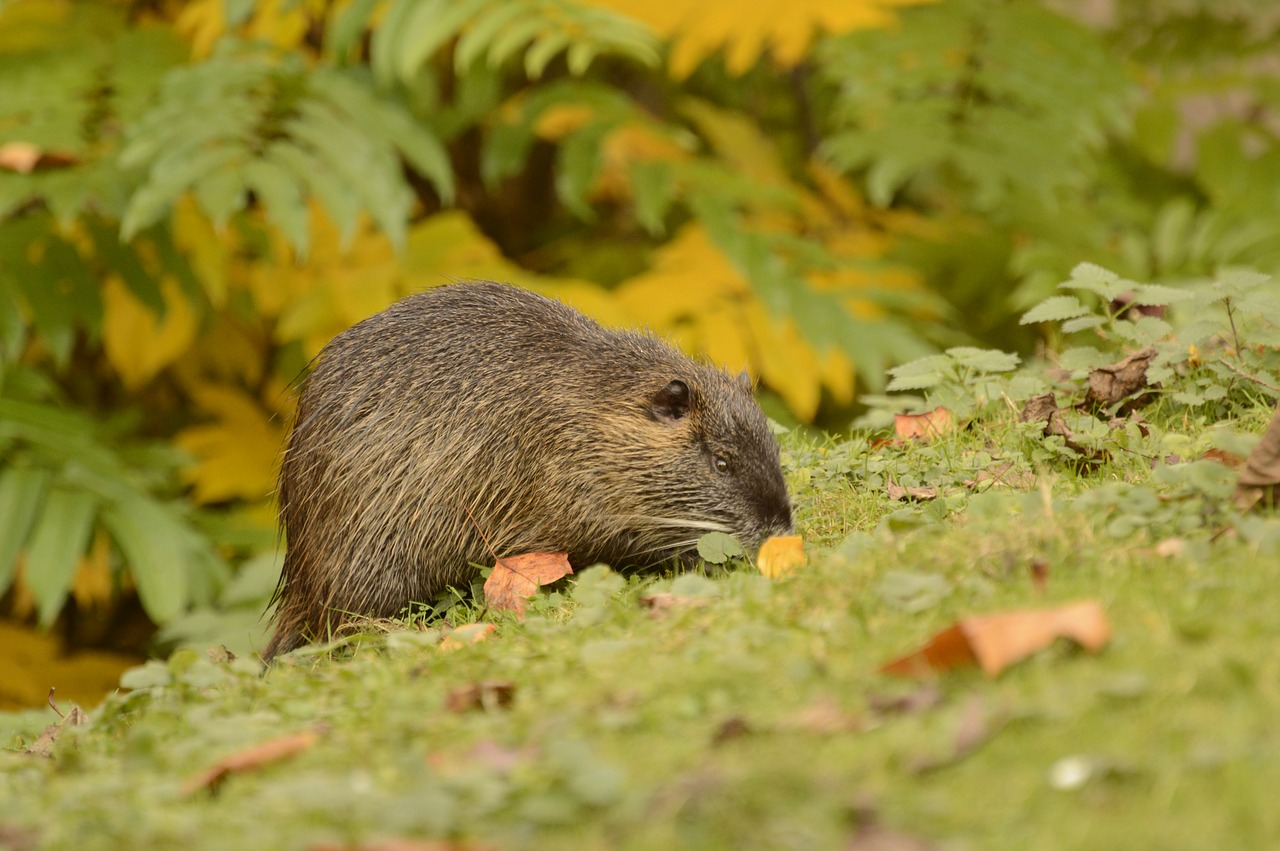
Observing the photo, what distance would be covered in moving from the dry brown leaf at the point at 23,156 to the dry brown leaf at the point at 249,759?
165 inches

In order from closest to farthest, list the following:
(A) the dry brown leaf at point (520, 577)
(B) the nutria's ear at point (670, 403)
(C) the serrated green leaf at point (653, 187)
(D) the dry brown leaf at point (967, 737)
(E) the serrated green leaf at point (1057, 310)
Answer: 1. (D) the dry brown leaf at point (967, 737)
2. (A) the dry brown leaf at point (520, 577)
3. (E) the serrated green leaf at point (1057, 310)
4. (B) the nutria's ear at point (670, 403)
5. (C) the serrated green leaf at point (653, 187)

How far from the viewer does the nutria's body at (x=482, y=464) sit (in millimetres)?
4820

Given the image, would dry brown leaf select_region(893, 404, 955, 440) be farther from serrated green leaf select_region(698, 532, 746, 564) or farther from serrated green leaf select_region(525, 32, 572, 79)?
serrated green leaf select_region(525, 32, 572, 79)

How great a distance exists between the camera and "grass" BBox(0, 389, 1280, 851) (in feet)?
7.36

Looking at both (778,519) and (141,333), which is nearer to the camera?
(778,519)

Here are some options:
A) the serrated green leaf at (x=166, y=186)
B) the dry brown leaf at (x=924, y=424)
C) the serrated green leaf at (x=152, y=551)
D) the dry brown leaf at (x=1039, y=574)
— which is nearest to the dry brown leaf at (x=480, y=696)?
the dry brown leaf at (x=1039, y=574)

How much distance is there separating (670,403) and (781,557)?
1263 mm

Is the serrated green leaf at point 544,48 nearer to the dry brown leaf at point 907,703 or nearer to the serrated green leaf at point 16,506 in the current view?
the serrated green leaf at point 16,506

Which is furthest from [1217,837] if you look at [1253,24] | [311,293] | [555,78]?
[1253,24]

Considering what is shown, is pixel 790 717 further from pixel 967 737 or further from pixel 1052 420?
pixel 1052 420

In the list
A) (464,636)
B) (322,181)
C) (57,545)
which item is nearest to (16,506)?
(57,545)

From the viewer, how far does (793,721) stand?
2.58 m

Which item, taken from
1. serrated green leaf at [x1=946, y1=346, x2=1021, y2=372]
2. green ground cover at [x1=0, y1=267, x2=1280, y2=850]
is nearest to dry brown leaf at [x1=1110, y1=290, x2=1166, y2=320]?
serrated green leaf at [x1=946, y1=346, x2=1021, y2=372]

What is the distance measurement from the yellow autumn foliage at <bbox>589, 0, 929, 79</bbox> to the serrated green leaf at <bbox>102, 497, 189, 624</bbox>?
128 inches
